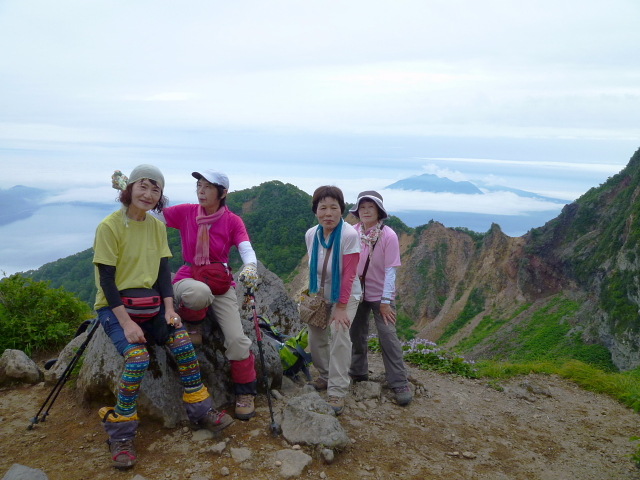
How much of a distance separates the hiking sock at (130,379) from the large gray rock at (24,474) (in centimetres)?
65

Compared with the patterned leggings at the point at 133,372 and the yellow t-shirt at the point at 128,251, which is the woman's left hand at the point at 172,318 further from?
the yellow t-shirt at the point at 128,251

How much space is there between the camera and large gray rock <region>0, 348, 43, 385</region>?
5277 millimetres

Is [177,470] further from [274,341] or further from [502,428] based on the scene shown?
[502,428]

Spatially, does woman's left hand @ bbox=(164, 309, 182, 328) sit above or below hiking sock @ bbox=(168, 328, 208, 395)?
above

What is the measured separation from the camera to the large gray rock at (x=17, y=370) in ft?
17.3

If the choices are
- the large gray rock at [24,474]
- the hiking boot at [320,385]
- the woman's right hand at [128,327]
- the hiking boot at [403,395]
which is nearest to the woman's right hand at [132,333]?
the woman's right hand at [128,327]

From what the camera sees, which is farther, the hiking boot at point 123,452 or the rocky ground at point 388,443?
the rocky ground at point 388,443

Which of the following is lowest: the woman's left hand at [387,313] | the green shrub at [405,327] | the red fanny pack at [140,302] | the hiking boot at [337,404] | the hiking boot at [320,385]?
the green shrub at [405,327]

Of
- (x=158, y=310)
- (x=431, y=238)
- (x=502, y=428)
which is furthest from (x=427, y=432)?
(x=431, y=238)

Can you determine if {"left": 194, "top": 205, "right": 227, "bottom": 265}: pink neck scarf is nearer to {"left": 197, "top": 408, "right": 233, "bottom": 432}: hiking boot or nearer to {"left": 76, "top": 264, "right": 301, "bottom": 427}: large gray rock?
{"left": 76, "top": 264, "right": 301, "bottom": 427}: large gray rock

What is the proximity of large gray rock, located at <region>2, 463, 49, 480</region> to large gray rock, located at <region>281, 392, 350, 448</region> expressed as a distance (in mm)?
1937

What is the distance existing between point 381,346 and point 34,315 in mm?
4710

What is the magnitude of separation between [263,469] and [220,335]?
1540mm

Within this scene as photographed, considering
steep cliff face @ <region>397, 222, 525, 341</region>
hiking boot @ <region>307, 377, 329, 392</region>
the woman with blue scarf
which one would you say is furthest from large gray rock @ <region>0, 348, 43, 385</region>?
steep cliff face @ <region>397, 222, 525, 341</region>
